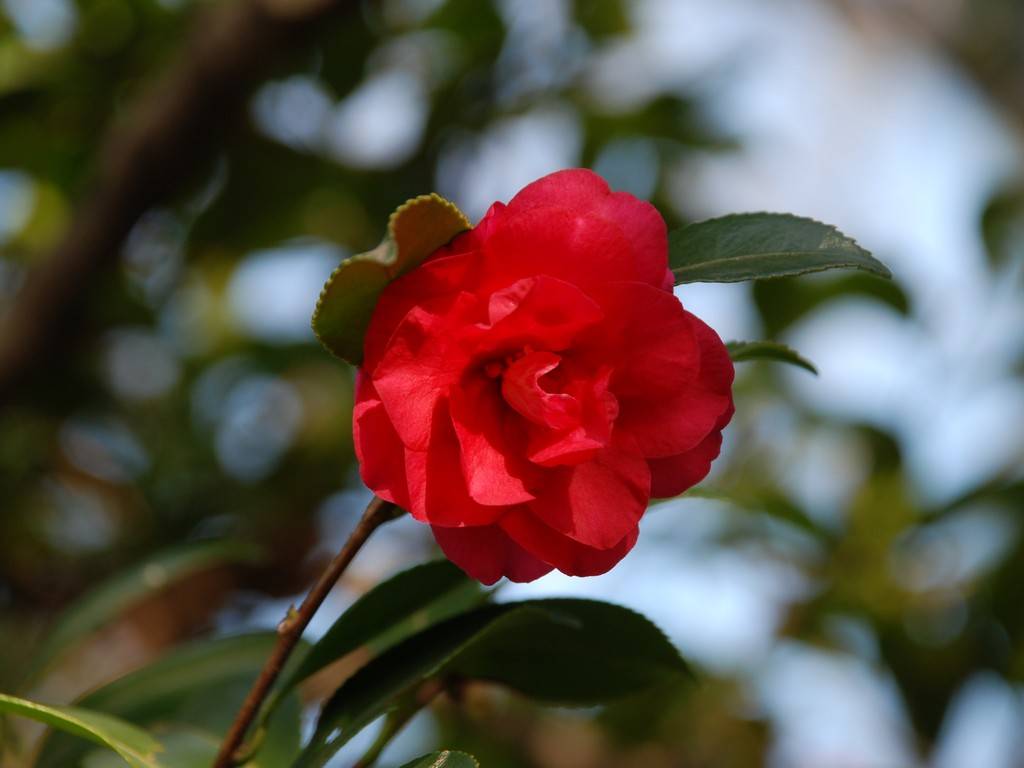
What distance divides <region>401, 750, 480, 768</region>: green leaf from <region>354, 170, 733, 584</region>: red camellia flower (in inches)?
3.3

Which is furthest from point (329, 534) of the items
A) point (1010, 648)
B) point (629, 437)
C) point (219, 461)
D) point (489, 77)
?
point (629, 437)

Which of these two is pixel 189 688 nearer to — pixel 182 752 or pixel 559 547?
pixel 182 752

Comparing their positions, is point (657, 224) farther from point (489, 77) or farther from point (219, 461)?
point (219, 461)

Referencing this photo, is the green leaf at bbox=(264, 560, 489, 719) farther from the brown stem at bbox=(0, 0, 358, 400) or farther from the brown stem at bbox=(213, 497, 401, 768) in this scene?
the brown stem at bbox=(0, 0, 358, 400)

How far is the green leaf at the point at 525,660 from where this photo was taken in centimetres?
56

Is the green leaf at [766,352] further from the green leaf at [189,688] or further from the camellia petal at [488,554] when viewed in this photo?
the green leaf at [189,688]

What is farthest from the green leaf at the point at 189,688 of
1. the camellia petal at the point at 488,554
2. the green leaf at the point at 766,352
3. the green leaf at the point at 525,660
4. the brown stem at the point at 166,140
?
the brown stem at the point at 166,140

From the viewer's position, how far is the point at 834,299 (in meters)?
1.50

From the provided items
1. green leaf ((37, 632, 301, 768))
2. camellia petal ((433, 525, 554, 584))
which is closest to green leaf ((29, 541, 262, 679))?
green leaf ((37, 632, 301, 768))

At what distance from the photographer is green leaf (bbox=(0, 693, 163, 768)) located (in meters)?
0.50

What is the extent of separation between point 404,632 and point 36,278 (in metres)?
0.93

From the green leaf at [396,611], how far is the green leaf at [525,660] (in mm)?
29

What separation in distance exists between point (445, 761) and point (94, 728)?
0.63 feet

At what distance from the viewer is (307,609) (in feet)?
1.66
